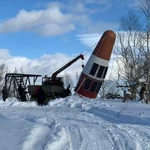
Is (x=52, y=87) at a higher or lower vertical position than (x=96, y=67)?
lower

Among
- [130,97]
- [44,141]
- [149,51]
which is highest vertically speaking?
[149,51]

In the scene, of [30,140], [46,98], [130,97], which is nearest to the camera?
[30,140]

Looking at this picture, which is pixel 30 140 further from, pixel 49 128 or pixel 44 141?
pixel 49 128

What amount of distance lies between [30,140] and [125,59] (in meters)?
38.4

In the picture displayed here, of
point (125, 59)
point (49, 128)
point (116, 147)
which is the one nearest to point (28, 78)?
point (125, 59)

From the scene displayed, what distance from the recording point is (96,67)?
3058 cm

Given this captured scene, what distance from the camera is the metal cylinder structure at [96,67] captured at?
30.6 m

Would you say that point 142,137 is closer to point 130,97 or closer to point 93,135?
point 93,135

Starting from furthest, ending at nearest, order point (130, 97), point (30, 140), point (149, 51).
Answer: point (149, 51) → point (130, 97) → point (30, 140)

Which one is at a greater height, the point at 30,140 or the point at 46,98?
the point at 30,140

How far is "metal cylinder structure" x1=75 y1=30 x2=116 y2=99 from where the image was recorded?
30.6m

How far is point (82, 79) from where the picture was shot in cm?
3139

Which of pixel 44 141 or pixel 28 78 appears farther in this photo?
pixel 28 78

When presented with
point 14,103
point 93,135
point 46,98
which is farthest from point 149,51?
point 93,135
